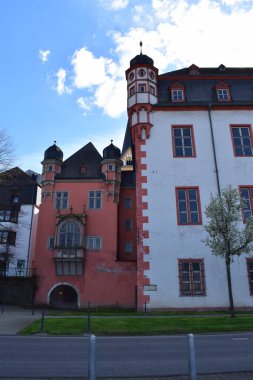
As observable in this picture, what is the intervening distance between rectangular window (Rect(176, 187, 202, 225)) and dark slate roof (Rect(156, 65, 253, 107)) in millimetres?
7194

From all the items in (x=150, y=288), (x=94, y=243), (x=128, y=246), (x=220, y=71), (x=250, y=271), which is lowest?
(x=150, y=288)

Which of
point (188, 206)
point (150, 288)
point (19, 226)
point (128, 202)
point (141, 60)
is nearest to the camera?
point (150, 288)

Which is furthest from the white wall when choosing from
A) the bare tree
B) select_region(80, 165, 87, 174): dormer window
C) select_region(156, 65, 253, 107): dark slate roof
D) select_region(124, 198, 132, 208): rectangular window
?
select_region(124, 198, 132, 208): rectangular window

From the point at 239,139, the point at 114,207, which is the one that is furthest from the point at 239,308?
the point at 114,207

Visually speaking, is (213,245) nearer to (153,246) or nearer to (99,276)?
(153,246)

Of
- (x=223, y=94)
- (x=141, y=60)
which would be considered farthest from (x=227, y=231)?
(x=141, y=60)

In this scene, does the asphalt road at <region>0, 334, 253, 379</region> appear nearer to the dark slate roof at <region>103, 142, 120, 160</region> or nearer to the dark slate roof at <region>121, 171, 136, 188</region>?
the dark slate roof at <region>103, 142, 120, 160</region>

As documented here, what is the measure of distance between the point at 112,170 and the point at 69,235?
27.1ft

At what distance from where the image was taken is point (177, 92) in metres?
27.2

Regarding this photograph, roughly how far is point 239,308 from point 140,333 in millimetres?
10871

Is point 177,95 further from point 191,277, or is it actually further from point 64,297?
point 64,297

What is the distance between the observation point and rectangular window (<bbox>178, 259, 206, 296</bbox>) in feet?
70.9

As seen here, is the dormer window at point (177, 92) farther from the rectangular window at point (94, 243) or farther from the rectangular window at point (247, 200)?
the rectangular window at point (94, 243)

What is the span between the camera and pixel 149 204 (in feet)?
76.8
